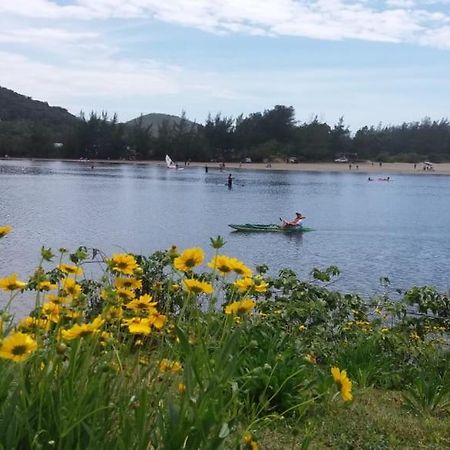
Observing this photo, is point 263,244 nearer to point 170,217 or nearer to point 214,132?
point 170,217

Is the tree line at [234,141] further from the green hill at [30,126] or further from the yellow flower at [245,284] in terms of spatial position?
the yellow flower at [245,284]

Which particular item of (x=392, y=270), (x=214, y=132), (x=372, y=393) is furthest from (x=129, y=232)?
(x=214, y=132)

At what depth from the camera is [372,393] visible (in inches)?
174

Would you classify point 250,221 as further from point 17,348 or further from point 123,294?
point 17,348

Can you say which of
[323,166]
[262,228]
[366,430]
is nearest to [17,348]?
[366,430]

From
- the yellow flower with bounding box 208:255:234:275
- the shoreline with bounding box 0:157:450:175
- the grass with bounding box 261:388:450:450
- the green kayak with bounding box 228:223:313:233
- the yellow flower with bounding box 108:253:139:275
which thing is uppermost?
the yellow flower with bounding box 208:255:234:275

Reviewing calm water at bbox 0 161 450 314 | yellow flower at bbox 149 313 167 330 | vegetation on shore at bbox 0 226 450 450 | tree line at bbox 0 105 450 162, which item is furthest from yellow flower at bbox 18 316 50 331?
tree line at bbox 0 105 450 162

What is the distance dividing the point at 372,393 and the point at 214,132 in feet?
355

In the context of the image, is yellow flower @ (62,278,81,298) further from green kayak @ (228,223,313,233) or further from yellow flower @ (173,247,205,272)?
green kayak @ (228,223,313,233)

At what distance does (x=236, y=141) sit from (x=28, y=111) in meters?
73.3

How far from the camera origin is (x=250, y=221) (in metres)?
31.6

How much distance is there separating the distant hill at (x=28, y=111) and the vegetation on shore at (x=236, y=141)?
1207 inches

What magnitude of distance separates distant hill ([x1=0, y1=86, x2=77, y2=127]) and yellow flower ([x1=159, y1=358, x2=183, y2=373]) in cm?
15409

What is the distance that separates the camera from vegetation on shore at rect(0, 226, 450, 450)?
6.82 feet
